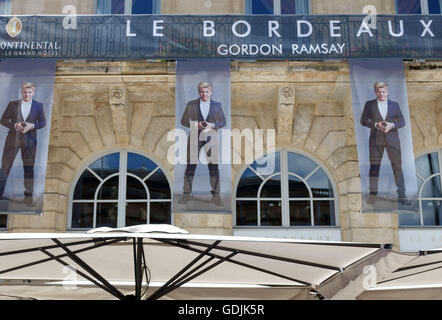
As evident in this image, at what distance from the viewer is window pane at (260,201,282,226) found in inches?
440

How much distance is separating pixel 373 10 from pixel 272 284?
771 centimetres

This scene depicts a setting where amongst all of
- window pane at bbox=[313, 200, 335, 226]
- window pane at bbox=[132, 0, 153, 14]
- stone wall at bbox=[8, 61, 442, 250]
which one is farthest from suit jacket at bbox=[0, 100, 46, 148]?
window pane at bbox=[313, 200, 335, 226]

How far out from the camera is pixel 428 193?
453 inches

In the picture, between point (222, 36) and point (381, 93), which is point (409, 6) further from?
point (222, 36)

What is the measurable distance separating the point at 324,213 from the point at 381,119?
218 centimetres

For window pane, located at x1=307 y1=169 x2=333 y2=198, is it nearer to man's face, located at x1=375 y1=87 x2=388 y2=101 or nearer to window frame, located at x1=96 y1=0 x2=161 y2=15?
man's face, located at x1=375 y1=87 x2=388 y2=101

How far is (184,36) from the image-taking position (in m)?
10.8

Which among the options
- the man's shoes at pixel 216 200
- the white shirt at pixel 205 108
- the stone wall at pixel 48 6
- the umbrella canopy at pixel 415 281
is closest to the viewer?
the umbrella canopy at pixel 415 281

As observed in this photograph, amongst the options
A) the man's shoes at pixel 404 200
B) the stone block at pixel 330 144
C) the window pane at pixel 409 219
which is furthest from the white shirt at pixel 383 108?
the window pane at pixel 409 219

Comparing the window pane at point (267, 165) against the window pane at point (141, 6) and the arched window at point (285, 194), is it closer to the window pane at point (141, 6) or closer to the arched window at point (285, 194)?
the arched window at point (285, 194)

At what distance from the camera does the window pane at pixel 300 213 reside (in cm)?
1122

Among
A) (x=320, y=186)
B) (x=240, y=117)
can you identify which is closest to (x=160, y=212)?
(x=240, y=117)

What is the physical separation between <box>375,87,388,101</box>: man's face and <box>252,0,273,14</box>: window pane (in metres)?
3.16

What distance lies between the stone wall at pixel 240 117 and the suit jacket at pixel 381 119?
548mm
